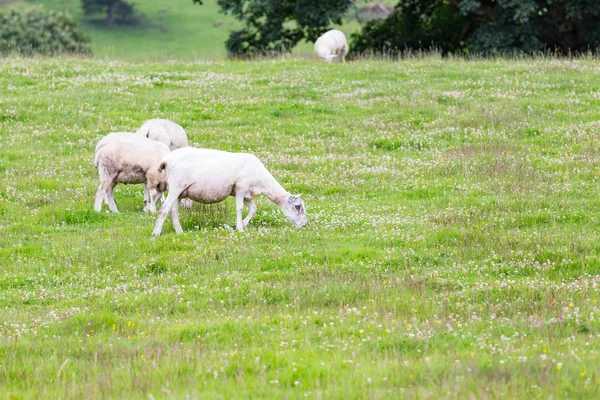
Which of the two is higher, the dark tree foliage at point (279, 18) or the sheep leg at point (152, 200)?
the dark tree foliage at point (279, 18)

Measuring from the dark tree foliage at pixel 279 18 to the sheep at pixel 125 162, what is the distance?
74.3 ft

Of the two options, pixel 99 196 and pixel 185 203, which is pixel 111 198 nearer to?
pixel 99 196

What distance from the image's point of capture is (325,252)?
13.2m

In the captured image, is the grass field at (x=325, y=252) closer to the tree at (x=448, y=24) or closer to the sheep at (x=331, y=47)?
the sheep at (x=331, y=47)

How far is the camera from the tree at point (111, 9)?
343 feet

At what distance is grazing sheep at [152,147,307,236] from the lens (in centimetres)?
1487

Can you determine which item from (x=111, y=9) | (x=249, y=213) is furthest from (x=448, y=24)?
(x=111, y=9)

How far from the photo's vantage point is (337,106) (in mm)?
26797

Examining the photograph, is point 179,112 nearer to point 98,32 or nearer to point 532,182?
point 532,182

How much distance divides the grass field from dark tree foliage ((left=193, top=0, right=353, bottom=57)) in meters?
13.9

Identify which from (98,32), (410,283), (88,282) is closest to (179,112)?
(88,282)

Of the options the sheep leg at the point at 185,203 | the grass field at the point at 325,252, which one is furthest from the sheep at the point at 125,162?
Result: the sheep leg at the point at 185,203

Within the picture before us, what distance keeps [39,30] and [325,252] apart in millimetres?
→ 66261

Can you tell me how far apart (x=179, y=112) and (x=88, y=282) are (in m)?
14.3
